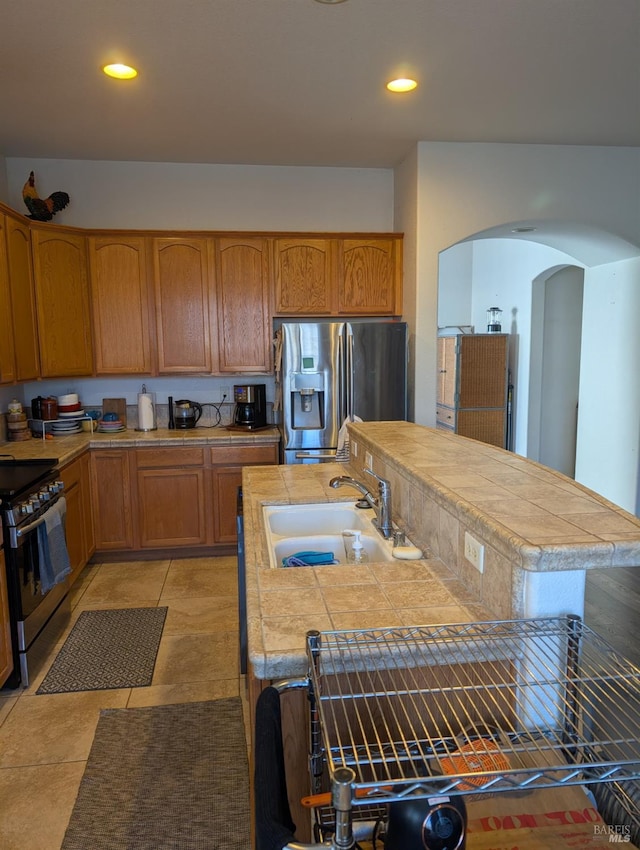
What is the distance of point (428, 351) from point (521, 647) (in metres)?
3.28

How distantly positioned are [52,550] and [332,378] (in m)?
2.08

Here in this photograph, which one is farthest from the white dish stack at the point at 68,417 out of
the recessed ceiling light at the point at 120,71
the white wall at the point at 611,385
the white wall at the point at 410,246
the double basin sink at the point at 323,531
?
the white wall at the point at 611,385

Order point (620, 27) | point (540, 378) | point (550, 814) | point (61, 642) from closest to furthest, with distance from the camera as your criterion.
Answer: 1. point (550, 814)
2. point (620, 27)
3. point (61, 642)
4. point (540, 378)

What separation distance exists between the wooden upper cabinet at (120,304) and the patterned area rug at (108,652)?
5.98ft

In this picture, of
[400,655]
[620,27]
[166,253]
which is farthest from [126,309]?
[400,655]

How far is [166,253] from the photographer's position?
4.39 metres

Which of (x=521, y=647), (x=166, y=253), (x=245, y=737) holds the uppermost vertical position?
(x=166, y=253)

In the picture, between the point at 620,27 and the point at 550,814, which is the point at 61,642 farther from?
the point at 620,27

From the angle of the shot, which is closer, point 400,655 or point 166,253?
point 400,655

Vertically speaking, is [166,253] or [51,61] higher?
[51,61]

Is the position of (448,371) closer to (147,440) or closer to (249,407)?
(249,407)

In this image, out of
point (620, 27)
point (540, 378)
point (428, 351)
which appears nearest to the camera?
point (620, 27)

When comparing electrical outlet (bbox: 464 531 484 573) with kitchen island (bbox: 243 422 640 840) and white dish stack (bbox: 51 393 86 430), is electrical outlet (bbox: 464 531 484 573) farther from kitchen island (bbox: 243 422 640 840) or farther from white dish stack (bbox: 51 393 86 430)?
white dish stack (bbox: 51 393 86 430)

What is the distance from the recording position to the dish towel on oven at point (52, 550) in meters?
2.93
